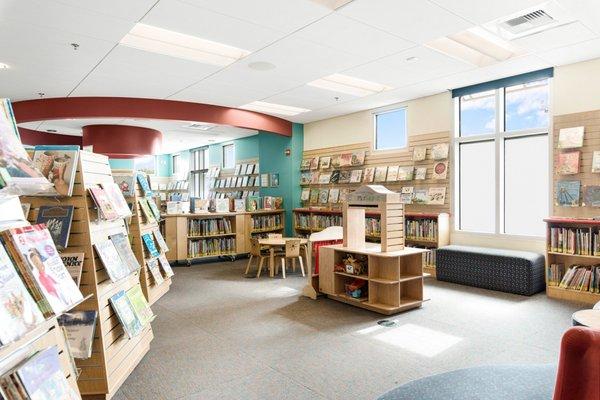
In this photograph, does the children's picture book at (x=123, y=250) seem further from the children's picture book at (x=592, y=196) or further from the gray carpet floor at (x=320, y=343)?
the children's picture book at (x=592, y=196)

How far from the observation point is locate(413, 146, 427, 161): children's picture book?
7.44 meters

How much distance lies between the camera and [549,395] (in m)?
1.71

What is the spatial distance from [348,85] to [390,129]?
72.1 inches

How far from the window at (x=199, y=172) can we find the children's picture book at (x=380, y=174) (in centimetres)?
796

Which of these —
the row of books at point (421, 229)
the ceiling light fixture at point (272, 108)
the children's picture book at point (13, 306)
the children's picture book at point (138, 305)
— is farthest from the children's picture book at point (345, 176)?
the children's picture book at point (13, 306)

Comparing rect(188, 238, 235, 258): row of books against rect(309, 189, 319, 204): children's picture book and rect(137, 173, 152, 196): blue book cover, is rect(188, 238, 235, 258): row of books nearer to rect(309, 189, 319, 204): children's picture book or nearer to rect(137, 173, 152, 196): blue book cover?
rect(309, 189, 319, 204): children's picture book

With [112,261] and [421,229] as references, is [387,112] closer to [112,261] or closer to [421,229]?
[421,229]

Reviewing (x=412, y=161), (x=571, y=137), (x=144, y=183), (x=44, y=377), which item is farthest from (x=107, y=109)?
(x=571, y=137)

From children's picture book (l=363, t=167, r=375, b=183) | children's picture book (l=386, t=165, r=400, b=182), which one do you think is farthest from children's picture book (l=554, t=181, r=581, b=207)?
children's picture book (l=363, t=167, r=375, b=183)

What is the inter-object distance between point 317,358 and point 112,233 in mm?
A: 2089

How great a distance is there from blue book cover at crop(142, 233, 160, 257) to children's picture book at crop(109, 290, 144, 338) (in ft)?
6.96

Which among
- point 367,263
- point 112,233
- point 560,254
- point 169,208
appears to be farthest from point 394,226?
point 169,208

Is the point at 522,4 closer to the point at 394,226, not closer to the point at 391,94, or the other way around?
the point at 394,226

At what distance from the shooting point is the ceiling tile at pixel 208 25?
403 centimetres
